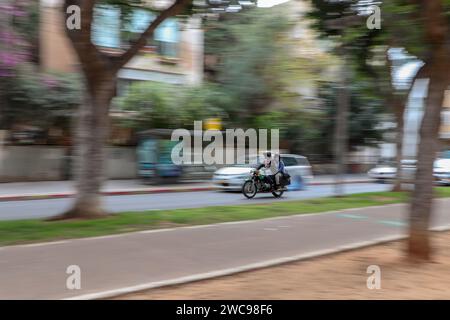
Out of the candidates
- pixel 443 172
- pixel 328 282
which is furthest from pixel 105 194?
pixel 443 172

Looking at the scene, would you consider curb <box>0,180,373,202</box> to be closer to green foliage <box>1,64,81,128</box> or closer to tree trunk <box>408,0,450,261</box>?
green foliage <box>1,64,81,128</box>

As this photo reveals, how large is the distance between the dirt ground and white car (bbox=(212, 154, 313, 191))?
11.3m

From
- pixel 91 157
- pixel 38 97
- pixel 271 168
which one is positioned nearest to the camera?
pixel 91 157

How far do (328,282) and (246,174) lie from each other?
12.6 metres

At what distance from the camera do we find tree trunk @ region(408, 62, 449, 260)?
653 cm

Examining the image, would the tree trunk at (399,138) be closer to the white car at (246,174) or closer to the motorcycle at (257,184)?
the white car at (246,174)

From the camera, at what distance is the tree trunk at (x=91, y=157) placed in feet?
31.5

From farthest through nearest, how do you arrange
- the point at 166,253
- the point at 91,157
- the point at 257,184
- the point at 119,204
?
the point at 257,184
the point at 119,204
the point at 91,157
the point at 166,253

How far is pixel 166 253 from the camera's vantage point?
707 centimetres

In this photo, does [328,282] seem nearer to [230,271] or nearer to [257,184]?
[230,271]

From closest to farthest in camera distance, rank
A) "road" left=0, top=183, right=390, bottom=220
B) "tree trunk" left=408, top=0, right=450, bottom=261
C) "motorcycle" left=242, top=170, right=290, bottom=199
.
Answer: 1. "tree trunk" left=408, top=0, right=450, bottom=261
2. "road" left=0, top=183, right=390, bottom=220
3. "motorcycle" left=242, top=170, right=290, bottom=199

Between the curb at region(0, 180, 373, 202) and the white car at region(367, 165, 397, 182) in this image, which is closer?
the curb at region(0, 180, 373, 202)

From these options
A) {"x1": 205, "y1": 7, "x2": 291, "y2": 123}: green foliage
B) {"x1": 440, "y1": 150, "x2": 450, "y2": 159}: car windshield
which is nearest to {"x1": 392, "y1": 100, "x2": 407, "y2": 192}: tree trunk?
{"x1": 205, "y1": 7, "x2": 291, "y2": 123}: green foliage

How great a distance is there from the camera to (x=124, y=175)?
24297 millimetres
